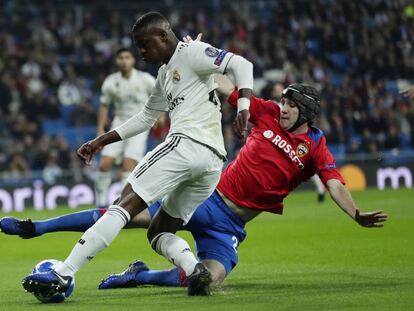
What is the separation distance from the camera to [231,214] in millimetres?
8156

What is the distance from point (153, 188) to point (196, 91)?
2.59 feet

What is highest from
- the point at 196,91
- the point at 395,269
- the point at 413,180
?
the point at 196,91

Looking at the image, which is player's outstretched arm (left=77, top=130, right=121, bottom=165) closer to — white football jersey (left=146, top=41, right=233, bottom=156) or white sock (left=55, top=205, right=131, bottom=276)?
white football jersey (left=146, top=41, right=233, bottom=156)

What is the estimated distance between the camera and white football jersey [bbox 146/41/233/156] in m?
7.11

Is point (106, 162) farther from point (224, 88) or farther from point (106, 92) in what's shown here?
point (224, 88)

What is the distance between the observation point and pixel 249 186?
26.7 feet

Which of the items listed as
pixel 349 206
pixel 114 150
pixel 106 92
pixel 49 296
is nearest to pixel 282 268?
pixel 349 206

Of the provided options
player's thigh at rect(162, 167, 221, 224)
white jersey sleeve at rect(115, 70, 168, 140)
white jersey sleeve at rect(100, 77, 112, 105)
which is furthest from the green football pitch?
white jersey sleeve at rect(100, 77, 112, 105)

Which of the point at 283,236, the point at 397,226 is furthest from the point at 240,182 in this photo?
the point at 397,226

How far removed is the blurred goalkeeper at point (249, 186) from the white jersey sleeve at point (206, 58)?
96 cm

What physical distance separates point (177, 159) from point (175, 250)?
2.24 ft

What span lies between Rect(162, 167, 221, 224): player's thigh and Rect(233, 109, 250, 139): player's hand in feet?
2.24

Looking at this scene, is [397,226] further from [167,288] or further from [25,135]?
[25,135]

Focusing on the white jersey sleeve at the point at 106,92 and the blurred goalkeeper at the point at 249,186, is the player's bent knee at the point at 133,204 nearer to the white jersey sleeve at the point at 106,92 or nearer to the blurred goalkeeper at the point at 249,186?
the blurred goalkeeper at the point at 249,186
